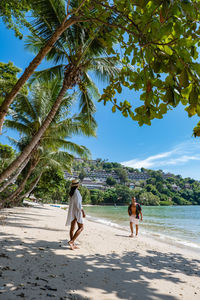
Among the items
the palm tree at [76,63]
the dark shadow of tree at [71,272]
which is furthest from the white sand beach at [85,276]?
the palm tree at [76,63]

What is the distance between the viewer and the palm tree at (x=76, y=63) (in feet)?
19.4

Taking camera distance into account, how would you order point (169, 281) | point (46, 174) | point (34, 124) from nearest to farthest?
point (169, 281) < point (34, 124) < point (46, 174)

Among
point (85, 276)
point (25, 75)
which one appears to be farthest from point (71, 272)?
point (25, 75)

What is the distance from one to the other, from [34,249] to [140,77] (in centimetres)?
373

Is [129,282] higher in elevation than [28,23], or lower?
lower

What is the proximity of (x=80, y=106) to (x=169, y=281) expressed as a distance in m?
6.99

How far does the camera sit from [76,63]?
6273mm

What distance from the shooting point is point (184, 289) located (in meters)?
2.75

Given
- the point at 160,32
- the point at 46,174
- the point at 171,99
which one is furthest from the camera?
the point at 46,174

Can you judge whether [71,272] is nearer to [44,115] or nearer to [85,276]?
[85,276]

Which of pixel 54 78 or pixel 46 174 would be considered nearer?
pixel 54 78

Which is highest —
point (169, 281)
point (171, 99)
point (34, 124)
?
point (34, 124)

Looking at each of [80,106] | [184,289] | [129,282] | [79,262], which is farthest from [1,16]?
[184,289]

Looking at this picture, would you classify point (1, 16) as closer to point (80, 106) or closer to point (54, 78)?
point (54, 78)
